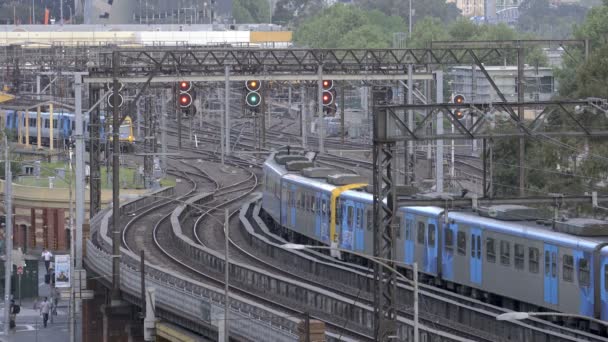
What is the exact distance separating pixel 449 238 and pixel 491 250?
2.41 m

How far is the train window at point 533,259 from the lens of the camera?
111 ft

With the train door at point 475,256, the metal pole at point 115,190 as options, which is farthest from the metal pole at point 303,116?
the train door at point 475,256

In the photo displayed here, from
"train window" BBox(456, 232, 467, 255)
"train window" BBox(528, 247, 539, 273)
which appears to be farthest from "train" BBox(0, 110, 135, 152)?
"train window" BBox(528, 247, 539, 273)

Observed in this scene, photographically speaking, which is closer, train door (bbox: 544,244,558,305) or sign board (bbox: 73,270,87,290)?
train door (bbox: 544,244,558,305)

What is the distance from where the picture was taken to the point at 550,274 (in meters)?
33.2

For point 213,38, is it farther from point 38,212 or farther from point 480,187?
point 480,187

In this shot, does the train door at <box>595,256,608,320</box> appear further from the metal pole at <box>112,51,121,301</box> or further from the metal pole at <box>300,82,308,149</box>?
the metal pole at <box>300,82,308,149</box>

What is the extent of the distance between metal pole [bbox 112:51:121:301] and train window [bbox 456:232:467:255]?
836 centimetres

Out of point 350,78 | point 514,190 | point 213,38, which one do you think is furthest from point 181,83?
point 213,38

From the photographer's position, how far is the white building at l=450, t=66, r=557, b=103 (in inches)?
3130

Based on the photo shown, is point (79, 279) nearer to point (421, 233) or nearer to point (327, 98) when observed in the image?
point (421, 233)

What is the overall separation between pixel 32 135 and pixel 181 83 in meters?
48.9

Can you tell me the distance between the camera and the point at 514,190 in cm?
5738

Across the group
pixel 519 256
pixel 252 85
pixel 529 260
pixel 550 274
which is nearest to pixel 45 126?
pixel 252 85
